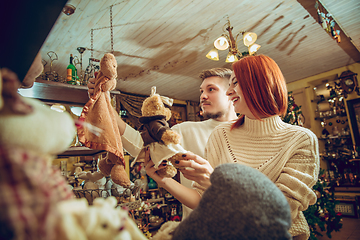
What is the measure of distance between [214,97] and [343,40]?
11.0 ft

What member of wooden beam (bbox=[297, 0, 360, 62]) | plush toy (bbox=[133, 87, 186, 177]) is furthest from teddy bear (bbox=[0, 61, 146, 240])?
wooden beam (bbox=[297, 0, 360, 62])

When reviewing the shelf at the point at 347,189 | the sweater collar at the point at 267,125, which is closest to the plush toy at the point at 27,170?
the sweater collar at the point at 267,125

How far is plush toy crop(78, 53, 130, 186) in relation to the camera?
85cm

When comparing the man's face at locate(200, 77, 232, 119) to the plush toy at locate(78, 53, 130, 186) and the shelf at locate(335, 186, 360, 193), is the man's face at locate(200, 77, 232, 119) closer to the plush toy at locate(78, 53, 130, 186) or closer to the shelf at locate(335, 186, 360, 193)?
the plush toy at locate(78, 53, 130, 186)

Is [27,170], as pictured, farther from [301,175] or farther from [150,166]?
[301,175]

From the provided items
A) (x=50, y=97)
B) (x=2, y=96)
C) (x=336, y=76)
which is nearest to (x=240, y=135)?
(x=2, y=96)

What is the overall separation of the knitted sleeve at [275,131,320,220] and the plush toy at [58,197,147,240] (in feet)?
2.63

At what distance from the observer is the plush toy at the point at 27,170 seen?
0.17m

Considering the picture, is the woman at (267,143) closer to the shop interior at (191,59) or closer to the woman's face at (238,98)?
the woman's face at (238,98)

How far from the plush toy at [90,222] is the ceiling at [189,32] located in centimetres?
275

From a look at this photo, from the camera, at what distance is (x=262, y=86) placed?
103 centimetres

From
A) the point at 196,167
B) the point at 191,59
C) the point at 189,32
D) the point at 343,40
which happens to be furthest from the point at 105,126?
the point at 343,40

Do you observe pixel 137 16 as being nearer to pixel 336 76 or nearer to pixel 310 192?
pixel 310 192

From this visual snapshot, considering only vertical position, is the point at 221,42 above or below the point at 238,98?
above
